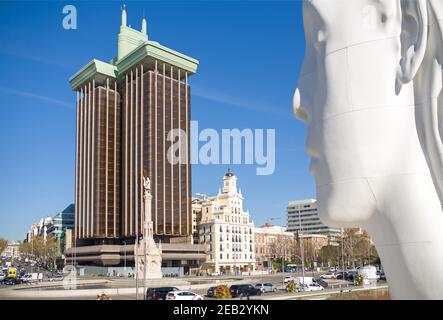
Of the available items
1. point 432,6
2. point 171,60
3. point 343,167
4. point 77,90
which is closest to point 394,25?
point 432,6

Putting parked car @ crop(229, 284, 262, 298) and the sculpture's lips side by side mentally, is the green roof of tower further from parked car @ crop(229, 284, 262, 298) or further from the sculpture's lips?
the sculpture's lips

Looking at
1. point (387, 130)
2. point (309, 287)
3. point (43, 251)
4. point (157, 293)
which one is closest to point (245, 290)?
point (309, 287)

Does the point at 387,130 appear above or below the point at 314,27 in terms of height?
below

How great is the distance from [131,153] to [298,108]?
67.8 m

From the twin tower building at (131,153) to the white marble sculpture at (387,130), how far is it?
62.1m

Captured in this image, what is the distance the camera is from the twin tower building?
6894cm

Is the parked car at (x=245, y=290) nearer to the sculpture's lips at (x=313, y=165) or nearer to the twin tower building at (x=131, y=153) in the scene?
the sculpture's lips at (x=313, y=165)

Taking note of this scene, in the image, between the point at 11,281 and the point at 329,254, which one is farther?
the point at 329,254

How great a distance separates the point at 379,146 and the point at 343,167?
19.9 inches

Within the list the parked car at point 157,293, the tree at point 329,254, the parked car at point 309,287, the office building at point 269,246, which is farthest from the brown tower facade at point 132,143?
the parked car at point 157,293

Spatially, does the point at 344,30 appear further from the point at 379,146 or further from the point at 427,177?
the point at 427,177

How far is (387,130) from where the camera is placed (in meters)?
5.54

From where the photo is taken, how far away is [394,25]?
566cm

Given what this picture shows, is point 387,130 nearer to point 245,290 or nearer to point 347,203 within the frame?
point 347,203
